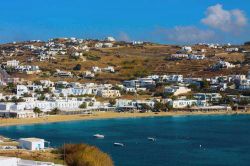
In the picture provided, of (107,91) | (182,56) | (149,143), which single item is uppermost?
(182,56)

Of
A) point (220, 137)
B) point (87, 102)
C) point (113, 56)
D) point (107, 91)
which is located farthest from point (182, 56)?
point (220, 137)

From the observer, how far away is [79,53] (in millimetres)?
109500

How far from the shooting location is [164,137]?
49.3m

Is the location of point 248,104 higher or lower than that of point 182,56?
lower

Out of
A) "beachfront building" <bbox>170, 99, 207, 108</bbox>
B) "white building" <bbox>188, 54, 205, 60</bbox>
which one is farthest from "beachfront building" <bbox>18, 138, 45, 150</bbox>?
"white building" <bbox>188, 54, 205, 60</bbox>

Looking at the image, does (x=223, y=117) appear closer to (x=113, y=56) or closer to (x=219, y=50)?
(x=113, y=56)

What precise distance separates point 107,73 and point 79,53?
1400 centimetres

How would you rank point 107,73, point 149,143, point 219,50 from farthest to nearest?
point 219,50
point 107,73
point 149,143

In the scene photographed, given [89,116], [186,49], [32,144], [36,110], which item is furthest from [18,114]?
[186,49]

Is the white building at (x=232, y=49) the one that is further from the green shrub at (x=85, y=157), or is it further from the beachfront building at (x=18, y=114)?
the green shrub at (x=85, y=157)

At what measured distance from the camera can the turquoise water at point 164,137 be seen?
36438 mm

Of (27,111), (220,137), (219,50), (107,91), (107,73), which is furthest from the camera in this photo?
(219,50)

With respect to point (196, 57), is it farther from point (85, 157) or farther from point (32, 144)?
point (85, 157)

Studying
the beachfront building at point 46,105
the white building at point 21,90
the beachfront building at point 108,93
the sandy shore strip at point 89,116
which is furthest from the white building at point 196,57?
the white building at point 21,90
